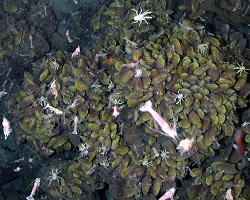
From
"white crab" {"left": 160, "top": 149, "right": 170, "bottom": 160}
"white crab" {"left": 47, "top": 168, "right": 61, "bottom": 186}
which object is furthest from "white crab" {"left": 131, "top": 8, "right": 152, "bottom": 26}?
"white crab" {"left": 47, "top": 168, "right": 61, "bottom": 186}

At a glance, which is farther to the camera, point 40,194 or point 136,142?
point 40,194

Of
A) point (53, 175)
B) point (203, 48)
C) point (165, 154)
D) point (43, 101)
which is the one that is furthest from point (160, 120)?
point (53, 175)

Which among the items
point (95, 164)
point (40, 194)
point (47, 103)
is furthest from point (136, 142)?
point (40, 194)

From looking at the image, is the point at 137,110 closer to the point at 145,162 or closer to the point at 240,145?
the point at 145,162

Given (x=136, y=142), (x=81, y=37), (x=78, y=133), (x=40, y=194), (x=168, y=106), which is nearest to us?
(x=168, y=106)

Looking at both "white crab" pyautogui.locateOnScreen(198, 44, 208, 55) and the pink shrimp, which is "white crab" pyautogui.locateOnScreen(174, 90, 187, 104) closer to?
"white crab" pyautogui.locateOnScreen(198, 44, 208, 55)

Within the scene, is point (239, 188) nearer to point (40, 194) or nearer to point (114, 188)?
point (114, 188)

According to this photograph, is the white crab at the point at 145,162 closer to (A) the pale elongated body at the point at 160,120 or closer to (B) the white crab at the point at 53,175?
(A) the pale elongated body at the point at 160,120
